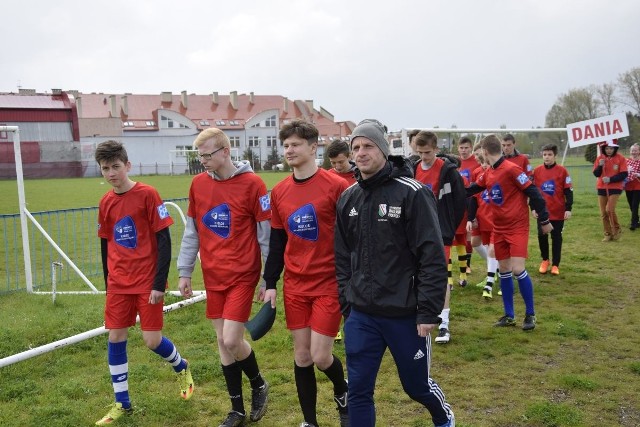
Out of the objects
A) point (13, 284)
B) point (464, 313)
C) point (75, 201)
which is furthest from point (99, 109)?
point (464, 313)

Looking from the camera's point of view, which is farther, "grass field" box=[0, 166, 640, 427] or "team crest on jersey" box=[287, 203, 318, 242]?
"grass field" box=[0, 166, 640, 427]

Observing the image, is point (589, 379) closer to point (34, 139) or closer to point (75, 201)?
point (75, 201)

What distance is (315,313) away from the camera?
13.4ft

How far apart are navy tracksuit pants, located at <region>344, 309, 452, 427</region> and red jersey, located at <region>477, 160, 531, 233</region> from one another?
3.73 metres

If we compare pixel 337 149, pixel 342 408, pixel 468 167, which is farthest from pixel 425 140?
pixel 468 167

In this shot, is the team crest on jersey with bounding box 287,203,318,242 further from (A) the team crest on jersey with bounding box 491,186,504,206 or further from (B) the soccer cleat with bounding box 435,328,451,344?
(A) the team crest on jersey with bounding box 491,186,504,206

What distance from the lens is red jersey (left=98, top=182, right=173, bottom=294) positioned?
471 centimetres

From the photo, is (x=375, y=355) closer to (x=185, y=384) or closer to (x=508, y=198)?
(x=185, y=384)

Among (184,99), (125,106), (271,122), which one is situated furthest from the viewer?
(271,122)

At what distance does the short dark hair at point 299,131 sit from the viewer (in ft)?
13.6

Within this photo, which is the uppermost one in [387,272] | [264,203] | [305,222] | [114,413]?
[264,203]

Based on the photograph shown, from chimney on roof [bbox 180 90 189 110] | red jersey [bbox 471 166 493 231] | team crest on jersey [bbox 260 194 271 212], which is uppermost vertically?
chimney on roof [bbox 180 90 189 110]

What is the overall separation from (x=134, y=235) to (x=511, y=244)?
424 cm

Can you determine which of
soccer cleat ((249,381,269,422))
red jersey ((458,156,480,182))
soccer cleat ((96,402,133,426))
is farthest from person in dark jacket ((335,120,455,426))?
red jersey ((458,156,480,182))
